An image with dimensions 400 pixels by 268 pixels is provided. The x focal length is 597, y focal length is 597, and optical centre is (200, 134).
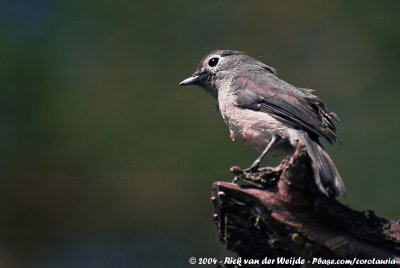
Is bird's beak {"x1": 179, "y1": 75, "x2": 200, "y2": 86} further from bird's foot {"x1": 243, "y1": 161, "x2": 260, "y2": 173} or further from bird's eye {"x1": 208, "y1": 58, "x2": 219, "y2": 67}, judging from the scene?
bird's foot {"x1": 243, "y1": 161, "x2": 260, "y2": 173}

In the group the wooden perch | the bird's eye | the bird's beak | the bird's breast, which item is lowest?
the wooden perch

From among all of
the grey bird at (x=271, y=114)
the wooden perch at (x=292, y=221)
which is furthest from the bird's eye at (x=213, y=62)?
the wooden perch at (x=292, y=221)

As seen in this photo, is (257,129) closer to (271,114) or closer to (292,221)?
(271,114)

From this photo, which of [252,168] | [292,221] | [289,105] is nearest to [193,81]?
[289,105]

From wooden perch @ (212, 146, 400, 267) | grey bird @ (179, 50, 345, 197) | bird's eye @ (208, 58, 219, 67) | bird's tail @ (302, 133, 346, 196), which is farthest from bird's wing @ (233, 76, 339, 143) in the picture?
wooden perch @ (212, 146, 400, 267)

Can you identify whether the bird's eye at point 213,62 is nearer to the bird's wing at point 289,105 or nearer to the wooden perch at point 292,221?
the bird's wing at point 289,105

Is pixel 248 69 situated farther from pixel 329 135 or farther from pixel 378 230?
pixel 378 230

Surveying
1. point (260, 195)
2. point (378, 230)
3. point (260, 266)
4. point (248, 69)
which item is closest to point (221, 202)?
point (260, 195)
